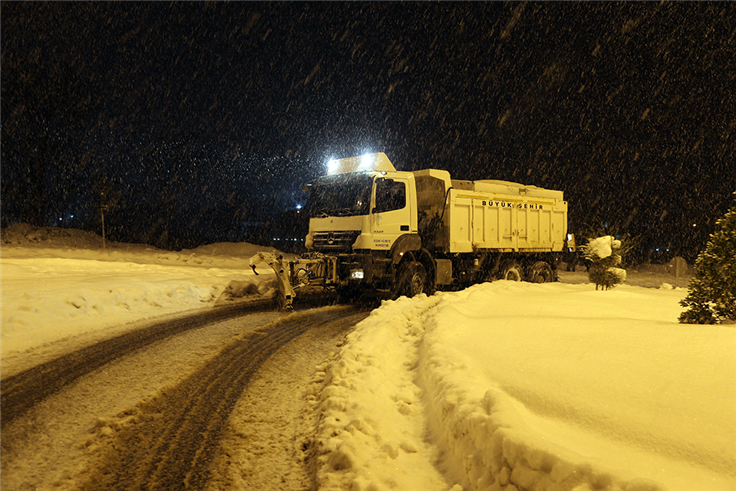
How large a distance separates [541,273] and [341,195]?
30.0 feet

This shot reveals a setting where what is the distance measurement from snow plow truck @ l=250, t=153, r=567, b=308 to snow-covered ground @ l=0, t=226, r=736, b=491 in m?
3.44

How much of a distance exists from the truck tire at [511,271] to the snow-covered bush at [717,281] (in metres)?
9.46

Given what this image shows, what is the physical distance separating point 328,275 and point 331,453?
825cm

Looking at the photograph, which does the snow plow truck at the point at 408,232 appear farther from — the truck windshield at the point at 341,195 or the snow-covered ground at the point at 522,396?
the snow-covered ground at the point at 522,396

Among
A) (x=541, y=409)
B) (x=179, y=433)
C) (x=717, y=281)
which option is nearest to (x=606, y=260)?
(x=717, y=281)

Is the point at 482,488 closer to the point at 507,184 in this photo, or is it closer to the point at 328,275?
the point at 328,275

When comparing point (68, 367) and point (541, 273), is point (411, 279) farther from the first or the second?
point (68, 367)

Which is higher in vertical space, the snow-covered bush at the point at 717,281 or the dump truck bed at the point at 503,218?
the dump truck bed at the point at 503,218

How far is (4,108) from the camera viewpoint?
3391 cm

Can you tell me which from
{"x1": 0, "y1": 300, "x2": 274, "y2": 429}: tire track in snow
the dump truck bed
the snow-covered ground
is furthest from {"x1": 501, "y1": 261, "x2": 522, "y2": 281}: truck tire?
{"x1": 0, "y1": 300, "x2": 274, "y2": 429}: tire track in snow

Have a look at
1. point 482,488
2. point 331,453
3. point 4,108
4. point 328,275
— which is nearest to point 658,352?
point 482,488

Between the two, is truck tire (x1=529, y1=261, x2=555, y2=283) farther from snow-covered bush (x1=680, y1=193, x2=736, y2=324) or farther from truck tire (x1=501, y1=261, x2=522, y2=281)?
snow-covered bush (x1=680, y1=193, x2=736, y2=324)

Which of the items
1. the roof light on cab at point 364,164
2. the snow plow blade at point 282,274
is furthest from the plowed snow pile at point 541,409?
the roof light on cab at point 364,164

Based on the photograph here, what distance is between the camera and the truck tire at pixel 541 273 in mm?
17016
